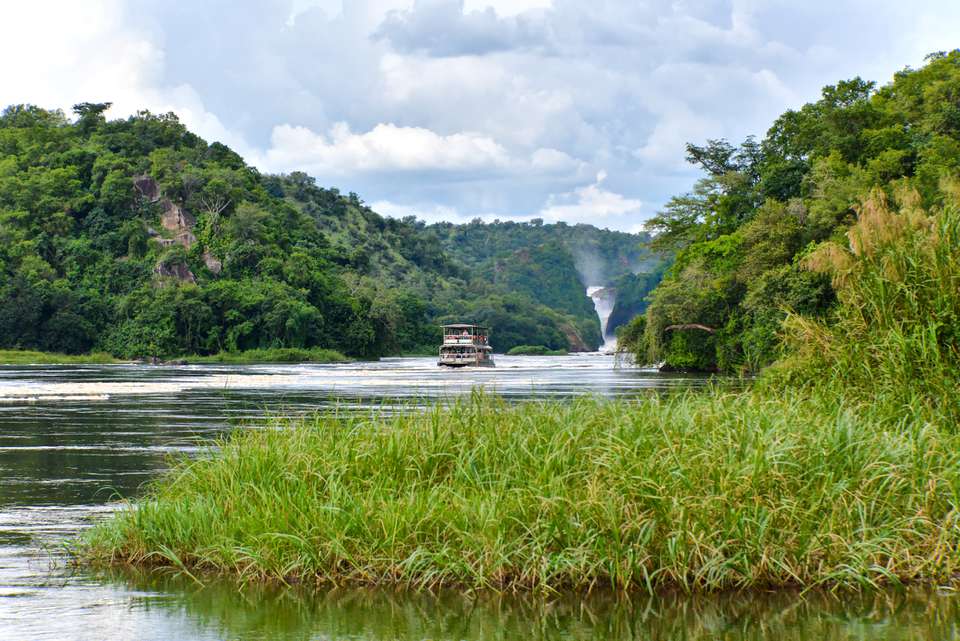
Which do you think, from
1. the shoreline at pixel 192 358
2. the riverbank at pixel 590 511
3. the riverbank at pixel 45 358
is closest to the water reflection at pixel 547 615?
the riverbank at pixel 590 511

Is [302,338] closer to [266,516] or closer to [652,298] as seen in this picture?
[652,298]

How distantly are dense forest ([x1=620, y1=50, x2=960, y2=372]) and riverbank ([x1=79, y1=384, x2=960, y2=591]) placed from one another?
Result: 132 ft

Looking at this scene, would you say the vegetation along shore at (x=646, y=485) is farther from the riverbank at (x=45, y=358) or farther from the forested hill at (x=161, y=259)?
the forested hill at (x=161, y=259)

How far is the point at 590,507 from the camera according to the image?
10055 millimetres

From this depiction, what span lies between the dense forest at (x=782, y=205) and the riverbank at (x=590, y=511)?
132 ft

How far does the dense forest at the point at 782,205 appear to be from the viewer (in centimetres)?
5688

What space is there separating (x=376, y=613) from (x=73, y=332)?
119556 millimetres

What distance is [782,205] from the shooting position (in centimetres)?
6594

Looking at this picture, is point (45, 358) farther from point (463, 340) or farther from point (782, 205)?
point (782, 205)

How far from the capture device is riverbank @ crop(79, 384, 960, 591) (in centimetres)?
988

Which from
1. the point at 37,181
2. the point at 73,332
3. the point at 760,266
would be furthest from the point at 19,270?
the point at 760,266

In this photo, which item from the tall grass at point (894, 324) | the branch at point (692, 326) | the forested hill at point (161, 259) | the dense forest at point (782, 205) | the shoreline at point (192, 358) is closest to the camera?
the tall grass at point (894, 324)

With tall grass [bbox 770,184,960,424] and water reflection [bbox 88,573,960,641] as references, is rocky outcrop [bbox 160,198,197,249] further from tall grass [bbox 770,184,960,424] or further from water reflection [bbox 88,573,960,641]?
water reflection [bbox 88,573,960,641]

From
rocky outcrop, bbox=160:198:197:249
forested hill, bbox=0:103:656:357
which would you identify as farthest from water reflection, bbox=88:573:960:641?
rocky outcrop, bbox=160:198:197:249
